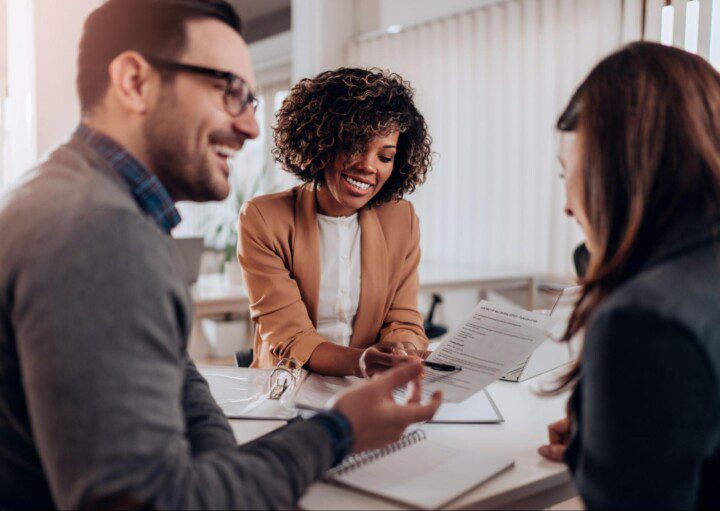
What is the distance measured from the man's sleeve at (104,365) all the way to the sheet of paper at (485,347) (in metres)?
0.64

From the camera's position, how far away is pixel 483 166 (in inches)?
175

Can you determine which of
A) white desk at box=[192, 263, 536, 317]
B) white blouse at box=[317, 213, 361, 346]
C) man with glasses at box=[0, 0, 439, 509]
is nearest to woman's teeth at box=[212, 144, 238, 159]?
man with glasses at box=[0, 0, 439, 509]

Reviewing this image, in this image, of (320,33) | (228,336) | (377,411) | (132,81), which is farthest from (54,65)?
(228,336)

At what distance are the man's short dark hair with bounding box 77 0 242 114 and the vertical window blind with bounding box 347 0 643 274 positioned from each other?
324cm

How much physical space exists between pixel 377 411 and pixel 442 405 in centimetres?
44

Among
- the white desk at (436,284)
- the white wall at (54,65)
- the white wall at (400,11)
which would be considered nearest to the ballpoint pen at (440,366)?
the white wall at (54,65)

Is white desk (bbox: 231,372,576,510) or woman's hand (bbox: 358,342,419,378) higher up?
woman's hand (bbox: 358,342,419,378)

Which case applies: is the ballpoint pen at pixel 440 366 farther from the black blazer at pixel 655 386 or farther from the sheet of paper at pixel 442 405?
the black blazer at pixel 655 386

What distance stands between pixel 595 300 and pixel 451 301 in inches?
154

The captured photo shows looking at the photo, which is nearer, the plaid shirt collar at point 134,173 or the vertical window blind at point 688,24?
the plaid shirt collar at point 134,173

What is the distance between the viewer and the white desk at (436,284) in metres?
3.03

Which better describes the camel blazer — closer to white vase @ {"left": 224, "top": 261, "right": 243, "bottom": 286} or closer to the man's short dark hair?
the man's short dark hair

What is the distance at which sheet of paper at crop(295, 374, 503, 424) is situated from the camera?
132 cm

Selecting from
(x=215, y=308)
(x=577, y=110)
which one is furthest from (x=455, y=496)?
(x=215, y=308)
